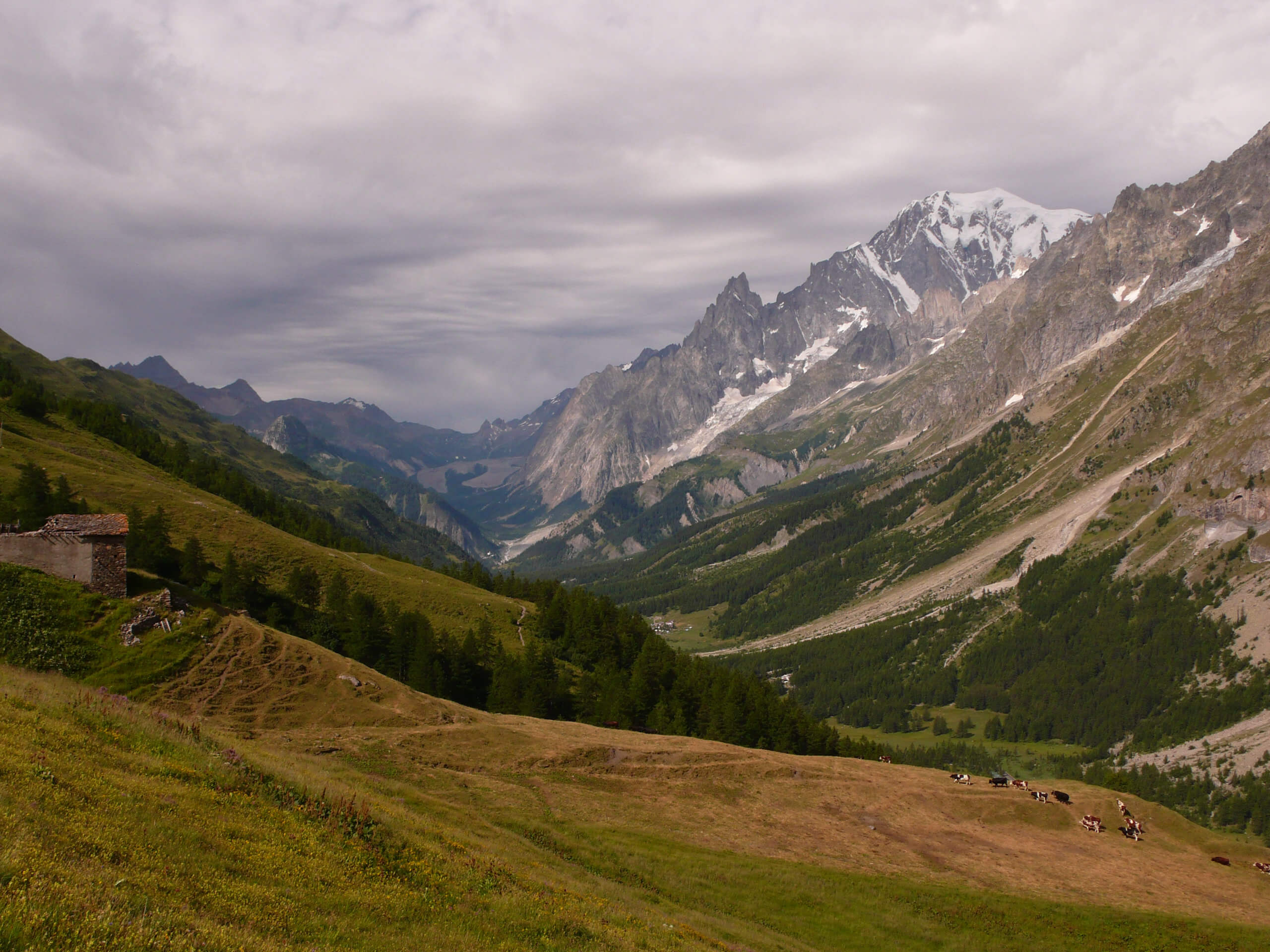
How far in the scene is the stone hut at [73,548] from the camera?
54312 mm

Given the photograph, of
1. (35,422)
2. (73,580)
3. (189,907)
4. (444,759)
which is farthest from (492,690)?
(35,422)

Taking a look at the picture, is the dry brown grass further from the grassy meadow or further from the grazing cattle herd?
the grazing cattle herd

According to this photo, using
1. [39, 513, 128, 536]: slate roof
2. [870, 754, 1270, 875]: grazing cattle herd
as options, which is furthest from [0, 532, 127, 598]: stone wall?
[870, 754, 1270, 875]: grazing cattle herd

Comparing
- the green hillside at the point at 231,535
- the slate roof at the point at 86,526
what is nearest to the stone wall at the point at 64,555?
the slate roof at the point at 86,526

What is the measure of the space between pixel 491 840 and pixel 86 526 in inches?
1621

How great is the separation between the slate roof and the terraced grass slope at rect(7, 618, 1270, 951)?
9503mm

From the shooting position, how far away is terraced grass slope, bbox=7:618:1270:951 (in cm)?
1716

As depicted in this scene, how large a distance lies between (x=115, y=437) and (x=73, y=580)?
127935mm

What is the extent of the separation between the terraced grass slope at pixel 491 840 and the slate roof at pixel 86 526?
9.50m

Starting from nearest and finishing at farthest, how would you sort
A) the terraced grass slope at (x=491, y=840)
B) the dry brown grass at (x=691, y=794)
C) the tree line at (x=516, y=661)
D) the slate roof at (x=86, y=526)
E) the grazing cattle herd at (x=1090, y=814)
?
1. the terraced grass slope at (x=491, y=840)
2. the dry brown grass at (x=691, y=794)
3. the slate roof at (x=86, y=526)
4. the grazing cattle herd at (x=1090, y=814)
5. the tree line at (x=516, y=661)

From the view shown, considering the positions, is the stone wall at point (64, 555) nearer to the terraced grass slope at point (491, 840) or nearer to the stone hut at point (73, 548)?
the stone hut at point (73, 548)

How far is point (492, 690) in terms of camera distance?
305 ft

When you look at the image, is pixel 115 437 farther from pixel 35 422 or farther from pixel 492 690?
pixel 492 690

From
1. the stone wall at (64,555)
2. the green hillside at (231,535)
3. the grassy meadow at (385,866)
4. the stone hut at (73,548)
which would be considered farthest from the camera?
the green hillside at (231,535)
